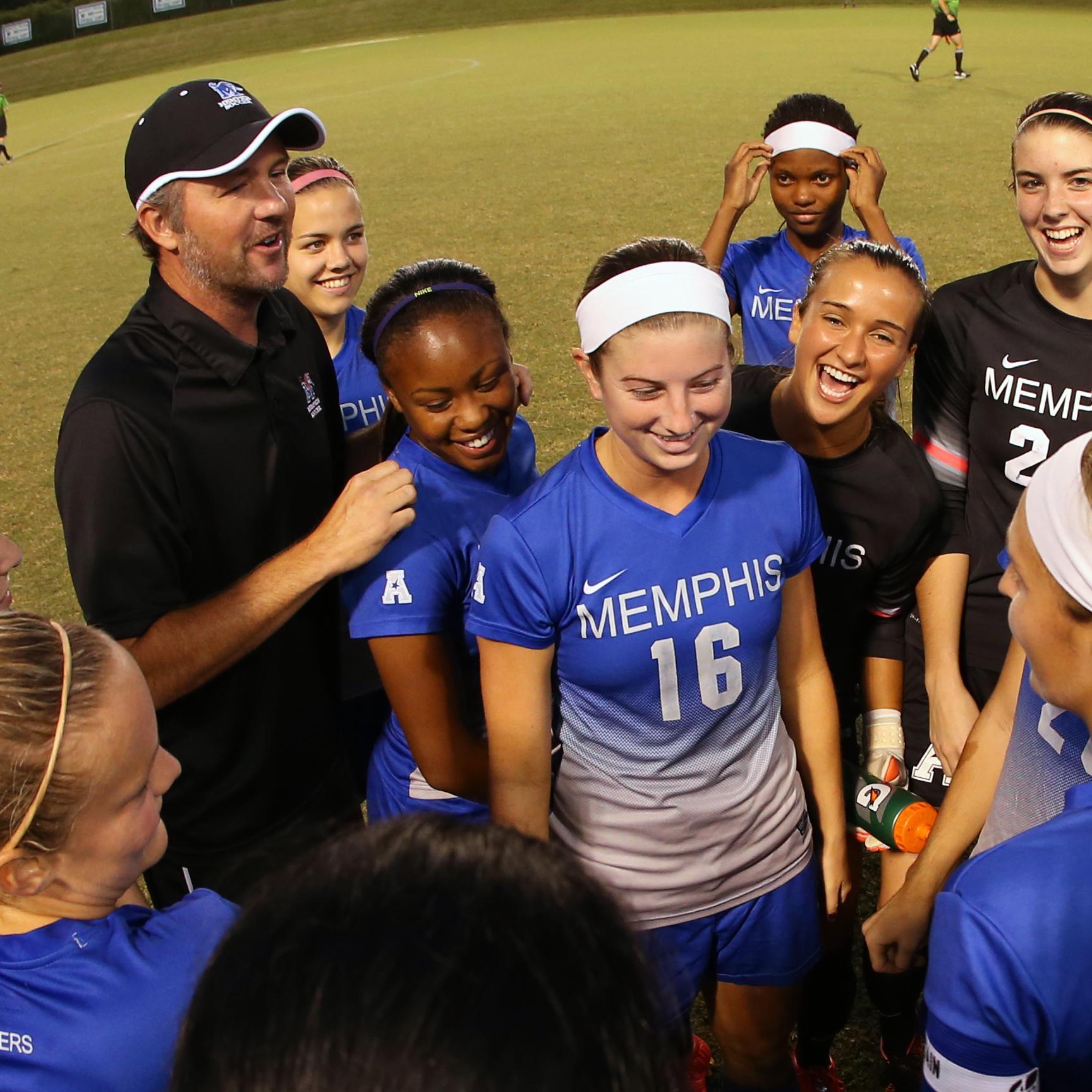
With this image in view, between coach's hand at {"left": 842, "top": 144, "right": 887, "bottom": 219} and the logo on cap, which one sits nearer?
the logo on cap

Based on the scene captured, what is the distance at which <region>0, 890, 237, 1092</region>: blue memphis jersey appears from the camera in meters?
1.60

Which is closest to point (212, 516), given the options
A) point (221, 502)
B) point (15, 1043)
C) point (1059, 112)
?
point (221, 502)

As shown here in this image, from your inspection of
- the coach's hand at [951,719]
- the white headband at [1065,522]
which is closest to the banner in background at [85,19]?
the coach's hand at [951,719]

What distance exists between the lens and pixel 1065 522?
170cm

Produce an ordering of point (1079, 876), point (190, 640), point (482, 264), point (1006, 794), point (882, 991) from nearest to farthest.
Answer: point (1079, 876), point (1006, 794), point (190, 640), point (882, 991), point (482, 264)

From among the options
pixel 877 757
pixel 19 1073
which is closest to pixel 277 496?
pixel 19 1073

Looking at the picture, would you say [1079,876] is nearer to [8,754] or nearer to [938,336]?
[8,754]

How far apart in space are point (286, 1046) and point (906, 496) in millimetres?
2643

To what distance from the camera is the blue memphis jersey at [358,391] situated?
4.29 meters

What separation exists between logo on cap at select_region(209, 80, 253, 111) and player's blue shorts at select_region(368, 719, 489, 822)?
1.77 m

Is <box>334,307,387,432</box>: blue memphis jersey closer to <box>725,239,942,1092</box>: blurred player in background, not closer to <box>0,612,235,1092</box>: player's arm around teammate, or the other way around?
<box>725,239,942,1092</box>: blurred player in background

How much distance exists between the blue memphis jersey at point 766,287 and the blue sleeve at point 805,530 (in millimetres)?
2619

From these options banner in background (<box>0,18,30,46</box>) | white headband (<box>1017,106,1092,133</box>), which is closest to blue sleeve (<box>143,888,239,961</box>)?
white headband (<box>1017,106,1092,133</box>)

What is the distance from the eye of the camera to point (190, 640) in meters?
2.71
